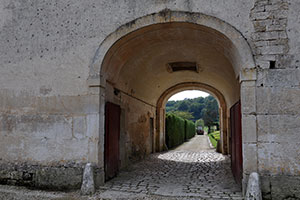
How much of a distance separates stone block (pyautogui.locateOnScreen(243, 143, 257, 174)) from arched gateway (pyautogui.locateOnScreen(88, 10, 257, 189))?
17mm

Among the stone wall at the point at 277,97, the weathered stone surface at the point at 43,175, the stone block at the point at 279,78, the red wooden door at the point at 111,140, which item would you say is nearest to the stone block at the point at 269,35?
the stone wall at the point at 277,97

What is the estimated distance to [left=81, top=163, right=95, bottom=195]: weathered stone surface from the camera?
4.59m

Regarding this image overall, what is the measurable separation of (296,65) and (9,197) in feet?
19.0

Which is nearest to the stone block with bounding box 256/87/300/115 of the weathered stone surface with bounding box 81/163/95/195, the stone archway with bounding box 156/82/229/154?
the weathered stone surface with bounding box 81/163/95/195

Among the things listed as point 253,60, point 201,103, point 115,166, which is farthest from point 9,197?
point 201,103

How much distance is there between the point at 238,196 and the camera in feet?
14.3

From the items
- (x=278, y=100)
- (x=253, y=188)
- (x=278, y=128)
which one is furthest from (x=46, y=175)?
(x=278, y=100)

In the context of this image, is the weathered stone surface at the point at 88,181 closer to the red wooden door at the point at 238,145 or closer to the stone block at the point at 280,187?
the red wooden door at the point at 238,145

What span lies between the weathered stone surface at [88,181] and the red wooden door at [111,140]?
0.70m

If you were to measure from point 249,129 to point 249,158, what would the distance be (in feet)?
1.70

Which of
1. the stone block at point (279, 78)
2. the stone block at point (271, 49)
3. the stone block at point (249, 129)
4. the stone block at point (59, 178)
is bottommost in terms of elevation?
the stone block at point (59, 178)

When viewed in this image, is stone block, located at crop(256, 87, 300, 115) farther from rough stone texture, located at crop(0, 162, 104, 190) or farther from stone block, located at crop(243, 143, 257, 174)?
rough stone texture, located at crop(0, 162, 104, 190)

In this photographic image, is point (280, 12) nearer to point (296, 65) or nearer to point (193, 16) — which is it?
point (296, 65)

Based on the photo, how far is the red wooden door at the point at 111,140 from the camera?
553 cm
